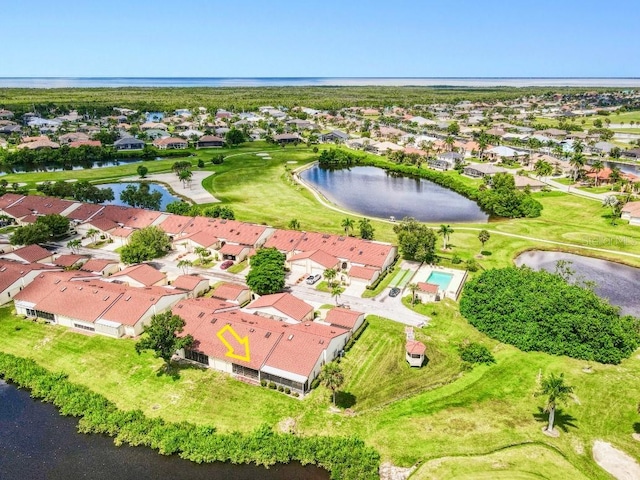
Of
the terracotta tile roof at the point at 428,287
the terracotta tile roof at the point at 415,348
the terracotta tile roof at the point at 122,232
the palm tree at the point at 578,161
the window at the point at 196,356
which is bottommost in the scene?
the window at the point at 196,356

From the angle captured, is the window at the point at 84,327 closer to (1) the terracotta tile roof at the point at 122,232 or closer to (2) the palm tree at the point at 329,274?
(1) the terracotta tile roof at the point at 122,232

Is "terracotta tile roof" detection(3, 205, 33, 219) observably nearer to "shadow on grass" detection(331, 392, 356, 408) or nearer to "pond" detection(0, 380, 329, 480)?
"pond" detection(0, 380, 329, 480)

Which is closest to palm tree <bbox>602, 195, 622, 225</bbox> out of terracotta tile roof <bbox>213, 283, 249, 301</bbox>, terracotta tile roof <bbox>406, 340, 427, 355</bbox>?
terracotta tile roof <bbox>406, 340, 427, 355</bbox>

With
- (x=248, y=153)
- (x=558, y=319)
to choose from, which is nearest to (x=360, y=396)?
(x=558, y=319)

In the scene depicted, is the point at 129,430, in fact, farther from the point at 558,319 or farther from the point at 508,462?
the point at 558,319

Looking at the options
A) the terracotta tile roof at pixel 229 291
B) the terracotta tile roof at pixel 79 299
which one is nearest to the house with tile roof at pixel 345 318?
the terracotta tile roof at pixel 229 291

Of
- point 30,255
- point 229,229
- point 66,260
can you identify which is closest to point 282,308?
point 229,229

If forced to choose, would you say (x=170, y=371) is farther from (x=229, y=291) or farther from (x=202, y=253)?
(x=202, y=253)
